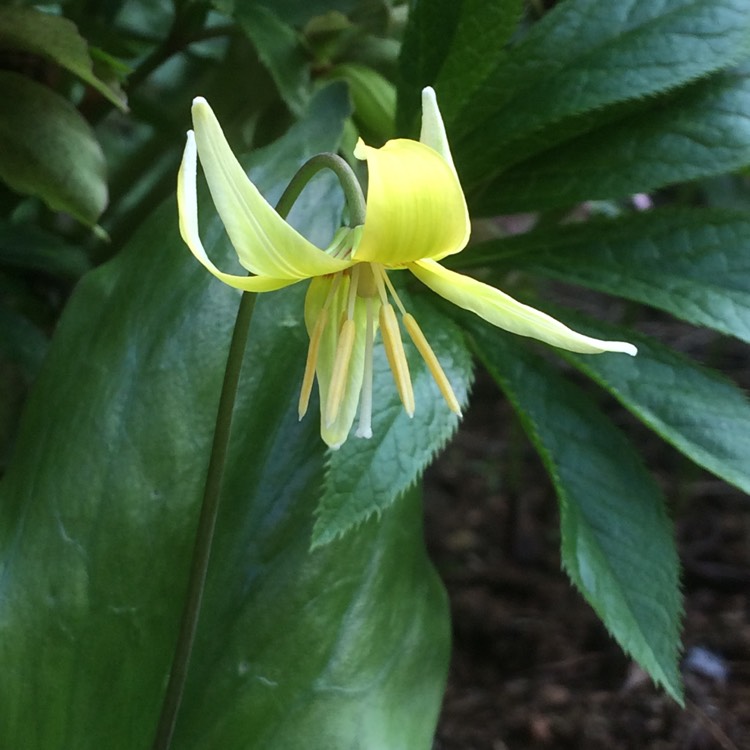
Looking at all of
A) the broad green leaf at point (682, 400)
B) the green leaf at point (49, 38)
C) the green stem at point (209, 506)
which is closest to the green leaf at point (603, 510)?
the broad green leaf at point (682, 400)

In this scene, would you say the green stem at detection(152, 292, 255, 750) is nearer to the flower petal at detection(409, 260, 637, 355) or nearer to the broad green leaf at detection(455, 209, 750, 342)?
the flower petal at detection(409, 260, 637, 355)

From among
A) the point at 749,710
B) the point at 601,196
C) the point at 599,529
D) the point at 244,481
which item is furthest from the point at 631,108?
the point at 749,710

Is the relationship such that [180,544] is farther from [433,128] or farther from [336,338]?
[433,128]

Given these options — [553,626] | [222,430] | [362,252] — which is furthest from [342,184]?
[553,626]

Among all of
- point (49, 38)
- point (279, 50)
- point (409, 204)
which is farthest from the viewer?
point (279, 50)

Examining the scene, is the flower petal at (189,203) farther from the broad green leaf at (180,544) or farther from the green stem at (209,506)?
the broad green leaf at (180,544)

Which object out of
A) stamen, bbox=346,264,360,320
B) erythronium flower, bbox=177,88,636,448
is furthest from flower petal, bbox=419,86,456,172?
stamen, bbox=346,264,360,320
